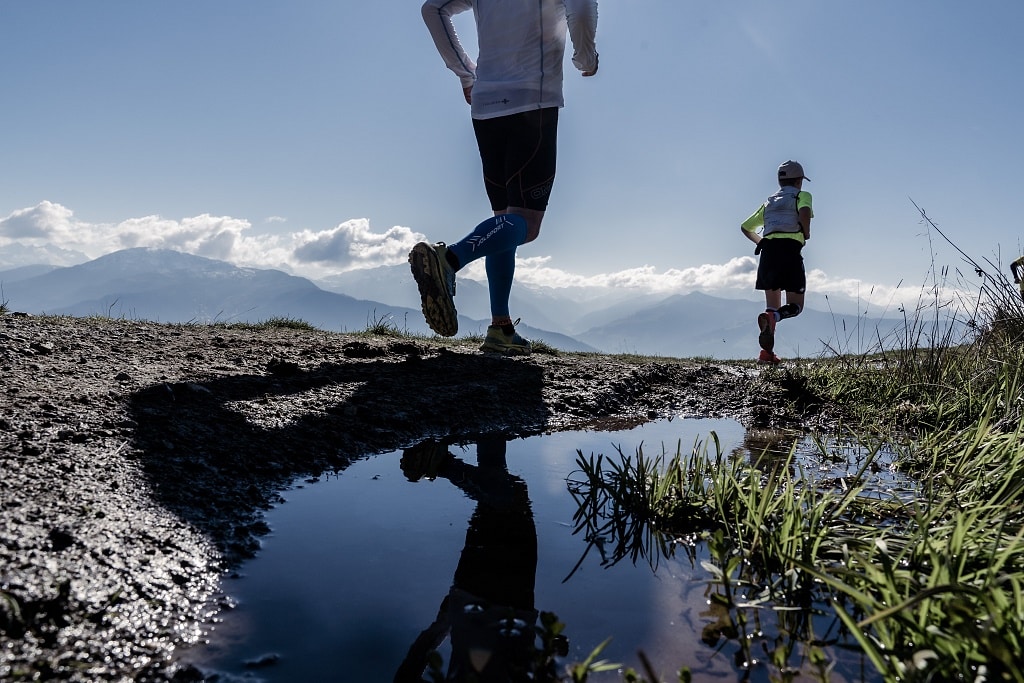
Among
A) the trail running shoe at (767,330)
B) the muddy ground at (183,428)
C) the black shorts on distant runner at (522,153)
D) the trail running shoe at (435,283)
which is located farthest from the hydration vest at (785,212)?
the trail running shoe at (435,283)

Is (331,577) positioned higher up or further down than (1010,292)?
further down

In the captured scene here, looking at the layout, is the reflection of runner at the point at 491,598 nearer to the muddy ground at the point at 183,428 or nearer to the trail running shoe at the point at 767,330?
the muddy ground at the point at 183,428

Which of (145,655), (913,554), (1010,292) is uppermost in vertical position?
(1010,292)

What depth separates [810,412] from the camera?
3566 mm

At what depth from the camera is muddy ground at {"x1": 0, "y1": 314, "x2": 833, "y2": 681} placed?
1.14m

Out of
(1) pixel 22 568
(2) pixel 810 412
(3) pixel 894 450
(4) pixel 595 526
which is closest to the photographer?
(1) pixel 22 568

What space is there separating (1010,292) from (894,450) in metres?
1.68

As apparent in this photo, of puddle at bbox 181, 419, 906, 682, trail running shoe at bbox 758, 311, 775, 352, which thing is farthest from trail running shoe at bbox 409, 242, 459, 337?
trail running shoe at bbox 758, 311, 775, 352

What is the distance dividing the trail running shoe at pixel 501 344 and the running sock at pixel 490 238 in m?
0.65

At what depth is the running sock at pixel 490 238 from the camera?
4.05 meters

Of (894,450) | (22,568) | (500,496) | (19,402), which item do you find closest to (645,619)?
(500,496)

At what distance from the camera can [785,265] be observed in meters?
6.93

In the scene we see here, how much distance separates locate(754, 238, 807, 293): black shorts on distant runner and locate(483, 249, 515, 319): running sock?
3.48 m

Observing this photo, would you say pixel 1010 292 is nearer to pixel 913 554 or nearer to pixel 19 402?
pixel 913 554
